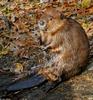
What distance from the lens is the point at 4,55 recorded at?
5.24 metres

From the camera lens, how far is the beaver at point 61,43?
4.29 metres

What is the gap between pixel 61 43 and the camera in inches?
169

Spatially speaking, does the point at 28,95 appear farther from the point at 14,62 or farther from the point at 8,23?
the point at 8,23

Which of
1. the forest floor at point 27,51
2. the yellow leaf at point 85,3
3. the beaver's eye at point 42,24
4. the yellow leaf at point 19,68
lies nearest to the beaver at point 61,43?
the beaver's eye at point 42,24

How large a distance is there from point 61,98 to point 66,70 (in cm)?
39

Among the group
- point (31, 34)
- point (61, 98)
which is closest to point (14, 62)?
point (31, 34)

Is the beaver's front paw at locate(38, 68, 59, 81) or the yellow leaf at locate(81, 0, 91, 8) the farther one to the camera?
the yellow leaf at locate(81, 0, 91, 8)

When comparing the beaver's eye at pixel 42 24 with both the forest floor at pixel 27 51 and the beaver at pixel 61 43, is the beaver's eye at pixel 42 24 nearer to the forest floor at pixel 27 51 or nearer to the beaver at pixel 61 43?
the beaver at pixel 61 43

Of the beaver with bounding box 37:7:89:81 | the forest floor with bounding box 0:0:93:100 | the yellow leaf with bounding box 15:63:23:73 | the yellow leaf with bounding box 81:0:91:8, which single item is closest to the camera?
the forest floor with bounding box 0:0:93:100

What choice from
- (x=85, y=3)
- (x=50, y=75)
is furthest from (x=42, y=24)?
(x=85, y=3)

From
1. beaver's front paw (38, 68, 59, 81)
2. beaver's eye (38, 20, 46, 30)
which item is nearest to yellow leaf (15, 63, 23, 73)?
beaver's front paw (38, 68, 59, 81)

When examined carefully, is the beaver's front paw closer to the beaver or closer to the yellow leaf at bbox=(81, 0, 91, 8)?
the beaver

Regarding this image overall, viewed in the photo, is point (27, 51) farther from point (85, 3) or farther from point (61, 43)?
point (85, 3)

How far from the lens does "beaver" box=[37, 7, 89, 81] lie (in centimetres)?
429
